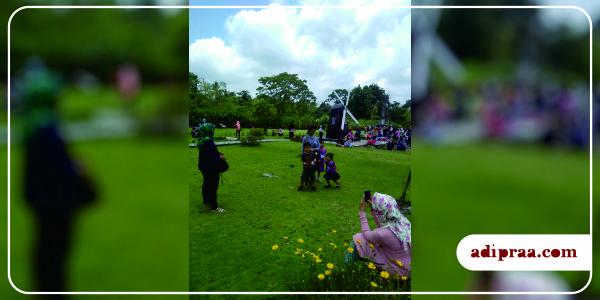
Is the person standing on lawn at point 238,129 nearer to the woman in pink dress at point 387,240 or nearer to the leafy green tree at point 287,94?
the leafy green tree at point 287,94

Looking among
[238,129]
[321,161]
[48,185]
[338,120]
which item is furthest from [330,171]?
[48,185]

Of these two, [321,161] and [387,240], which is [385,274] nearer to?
[387,240]

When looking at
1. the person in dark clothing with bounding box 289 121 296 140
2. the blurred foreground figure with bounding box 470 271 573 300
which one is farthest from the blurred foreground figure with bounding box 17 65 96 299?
the blurred foreground figure with bounding box 470 271 573 300

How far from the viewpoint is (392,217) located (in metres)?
2.04

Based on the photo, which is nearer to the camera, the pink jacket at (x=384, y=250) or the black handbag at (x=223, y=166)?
the pink jacket at (x=384, y=250)

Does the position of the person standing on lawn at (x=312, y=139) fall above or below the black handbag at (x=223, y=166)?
above

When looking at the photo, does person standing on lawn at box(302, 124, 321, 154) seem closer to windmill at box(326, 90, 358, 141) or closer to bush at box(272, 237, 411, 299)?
windmill at box(326, 90, 358, 141)

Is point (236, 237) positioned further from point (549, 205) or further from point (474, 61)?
point (549, 205)

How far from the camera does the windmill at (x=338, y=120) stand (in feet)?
9.41

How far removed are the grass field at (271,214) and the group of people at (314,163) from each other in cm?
8

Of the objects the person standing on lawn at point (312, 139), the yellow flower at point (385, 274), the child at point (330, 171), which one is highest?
the person standing on lawn at point (312, 139)

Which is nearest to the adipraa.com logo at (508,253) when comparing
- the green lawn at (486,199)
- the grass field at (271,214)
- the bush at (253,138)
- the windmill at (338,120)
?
the green lawn at (486,199)

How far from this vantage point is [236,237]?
271 cm

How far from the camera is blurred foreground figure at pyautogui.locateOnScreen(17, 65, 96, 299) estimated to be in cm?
151
